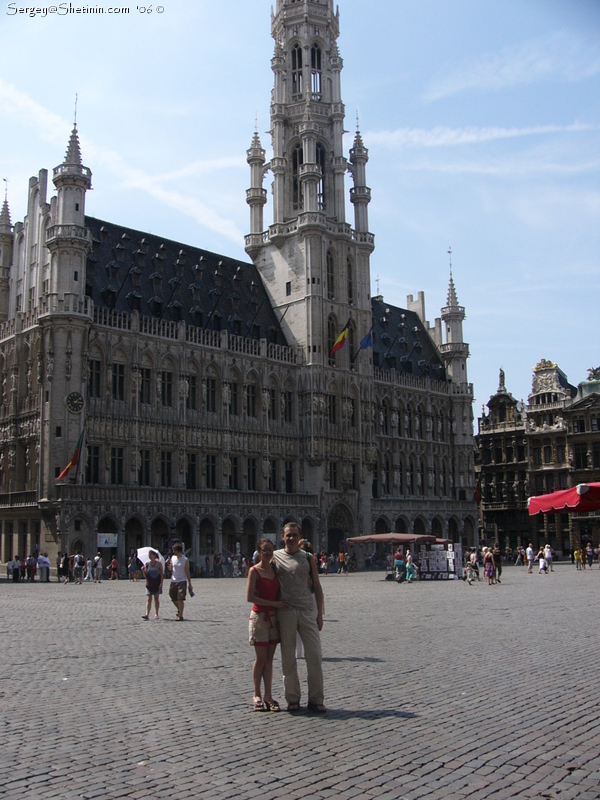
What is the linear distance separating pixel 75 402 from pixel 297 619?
1691 inches

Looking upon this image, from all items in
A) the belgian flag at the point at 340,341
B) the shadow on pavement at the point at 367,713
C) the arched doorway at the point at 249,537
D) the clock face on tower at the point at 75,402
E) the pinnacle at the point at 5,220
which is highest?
the pinnacle at the point at 5,220

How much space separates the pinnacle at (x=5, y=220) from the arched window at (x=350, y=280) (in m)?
26.7

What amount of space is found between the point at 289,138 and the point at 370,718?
69564mm

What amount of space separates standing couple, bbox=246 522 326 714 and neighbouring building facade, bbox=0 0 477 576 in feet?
132

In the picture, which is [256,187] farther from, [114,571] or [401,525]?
[114,571]

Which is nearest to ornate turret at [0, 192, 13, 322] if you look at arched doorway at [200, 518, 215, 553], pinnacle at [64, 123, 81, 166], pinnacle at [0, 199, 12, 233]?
pinnacle at [0, 199, 12, 233]

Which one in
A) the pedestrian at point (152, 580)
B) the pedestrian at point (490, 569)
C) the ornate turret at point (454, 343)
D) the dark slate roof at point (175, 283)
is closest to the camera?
the pedestrian at point (152, 580)

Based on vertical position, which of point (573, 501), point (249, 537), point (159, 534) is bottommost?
point (249, 537)

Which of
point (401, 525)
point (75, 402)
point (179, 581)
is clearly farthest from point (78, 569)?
point (401, 525)

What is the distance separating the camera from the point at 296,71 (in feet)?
245

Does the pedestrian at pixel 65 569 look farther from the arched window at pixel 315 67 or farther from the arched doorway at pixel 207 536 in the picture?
the arched window at pixel 315 67

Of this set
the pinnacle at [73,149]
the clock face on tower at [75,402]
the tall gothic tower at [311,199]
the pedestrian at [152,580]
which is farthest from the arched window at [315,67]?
the pedestrian at [152,580]

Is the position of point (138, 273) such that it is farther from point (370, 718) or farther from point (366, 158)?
point (370, 718)

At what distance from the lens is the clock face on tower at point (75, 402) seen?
50.1 m
